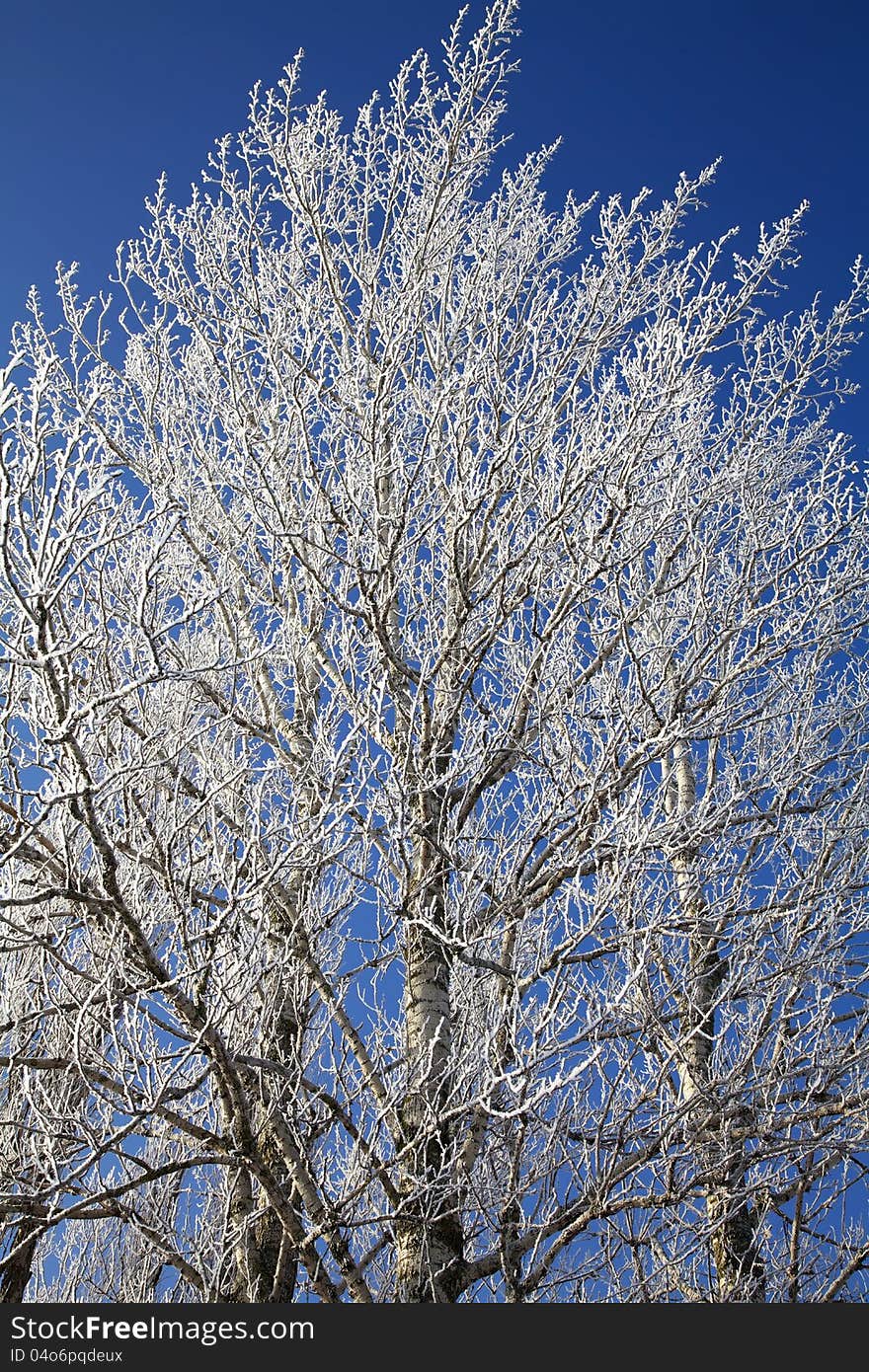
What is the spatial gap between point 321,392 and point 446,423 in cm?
70

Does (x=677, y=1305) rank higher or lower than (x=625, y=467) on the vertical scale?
lower

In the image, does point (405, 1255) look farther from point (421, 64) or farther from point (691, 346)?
point (421, 64)

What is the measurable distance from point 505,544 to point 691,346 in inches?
56.3

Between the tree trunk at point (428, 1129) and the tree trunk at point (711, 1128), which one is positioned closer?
the tree trunk at point (428, 1129)

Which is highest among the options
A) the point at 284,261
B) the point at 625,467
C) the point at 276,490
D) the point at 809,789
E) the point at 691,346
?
the point at 284,261

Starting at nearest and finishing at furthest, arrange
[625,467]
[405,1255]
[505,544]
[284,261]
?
[405,1255], [625,467], [505,544], [284,261]

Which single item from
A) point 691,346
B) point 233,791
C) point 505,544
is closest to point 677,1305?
point 233,791

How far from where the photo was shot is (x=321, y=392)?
5.83m

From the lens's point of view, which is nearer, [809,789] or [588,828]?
[588,828]

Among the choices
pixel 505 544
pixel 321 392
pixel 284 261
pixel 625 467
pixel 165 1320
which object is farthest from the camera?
pixel 284 261

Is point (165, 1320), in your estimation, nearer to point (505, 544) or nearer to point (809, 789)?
point (505, 544)

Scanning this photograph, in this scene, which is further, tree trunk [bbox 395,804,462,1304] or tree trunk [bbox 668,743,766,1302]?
tree trunk [bbox 668,743,766,1302]

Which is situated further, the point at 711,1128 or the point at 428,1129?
the point at 711,1128

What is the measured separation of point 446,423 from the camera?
19.2ft
